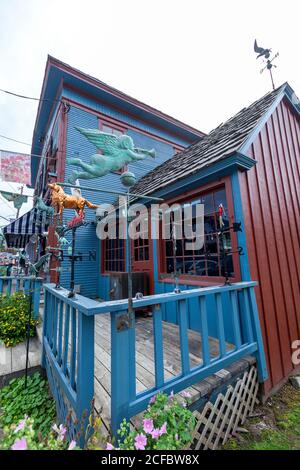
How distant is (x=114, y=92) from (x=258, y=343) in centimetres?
860

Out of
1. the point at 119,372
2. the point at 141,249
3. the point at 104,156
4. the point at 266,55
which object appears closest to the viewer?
the point at 119,372

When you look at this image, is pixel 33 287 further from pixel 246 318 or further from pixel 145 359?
pixel 246 318

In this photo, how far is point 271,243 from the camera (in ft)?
10.5

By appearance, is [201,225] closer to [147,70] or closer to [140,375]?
[140,375]

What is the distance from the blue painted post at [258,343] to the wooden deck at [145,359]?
0.38m

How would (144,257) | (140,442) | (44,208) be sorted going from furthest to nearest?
(144,257), (44,208), (140,442)

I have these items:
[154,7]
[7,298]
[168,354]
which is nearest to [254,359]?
[168,354]

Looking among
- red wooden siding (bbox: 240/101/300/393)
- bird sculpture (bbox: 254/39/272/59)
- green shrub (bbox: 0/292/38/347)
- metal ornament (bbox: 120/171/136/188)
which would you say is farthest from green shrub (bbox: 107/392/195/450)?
bird sculpture (bbox: 254/39/272/59)

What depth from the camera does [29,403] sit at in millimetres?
2291

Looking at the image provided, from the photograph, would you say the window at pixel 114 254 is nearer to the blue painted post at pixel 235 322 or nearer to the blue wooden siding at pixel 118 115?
the blue painted post at pixel 235 322

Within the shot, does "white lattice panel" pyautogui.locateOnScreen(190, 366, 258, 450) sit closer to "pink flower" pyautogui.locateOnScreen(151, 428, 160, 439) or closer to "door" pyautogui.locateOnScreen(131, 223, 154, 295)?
"pink flower" pyautogui.locateOnScreen(151, 428, 160, 439)


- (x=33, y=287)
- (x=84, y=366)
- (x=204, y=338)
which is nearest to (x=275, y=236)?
(x=204, y=338)

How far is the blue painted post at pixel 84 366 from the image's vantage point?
1.33 meters

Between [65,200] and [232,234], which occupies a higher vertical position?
[65,200]
